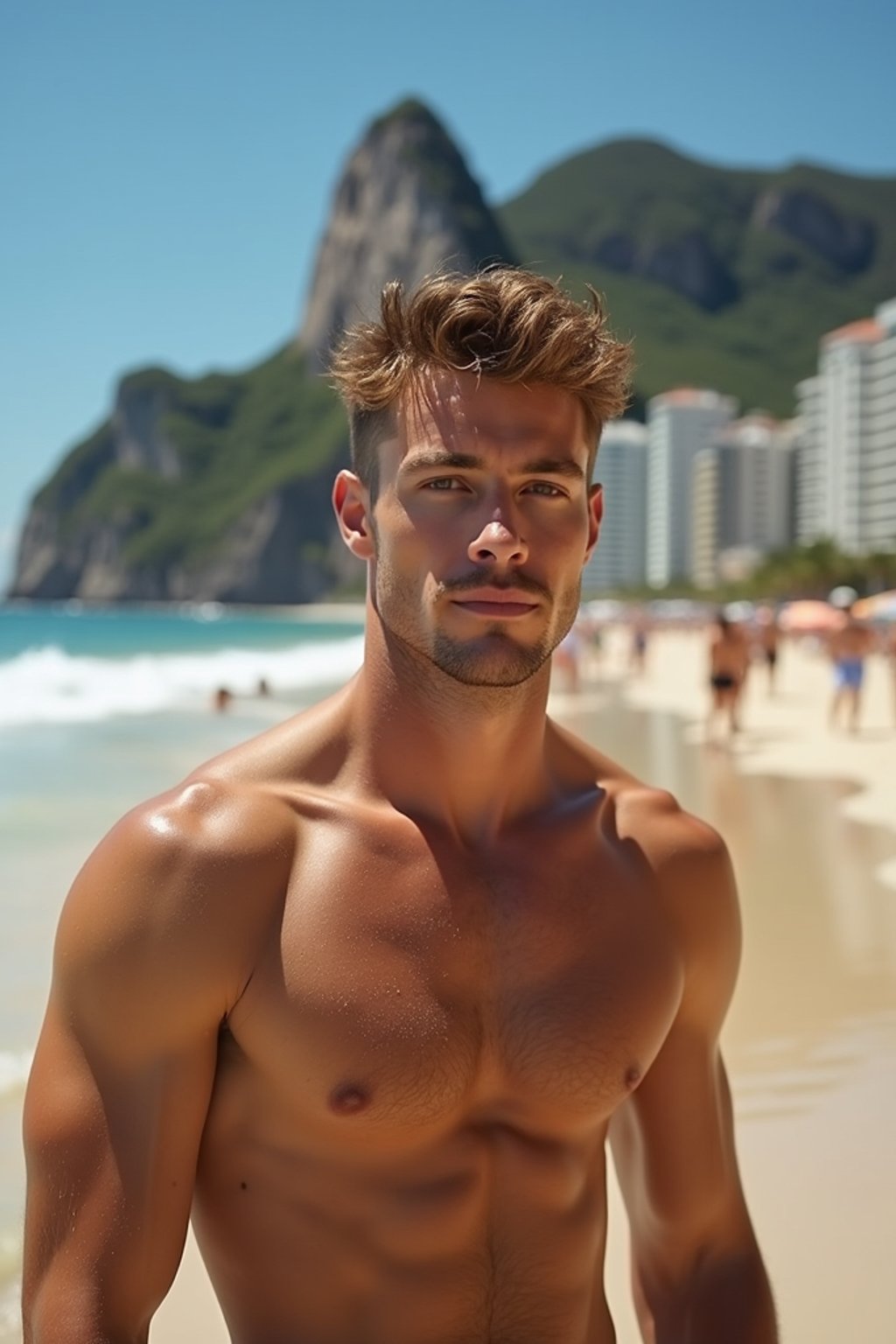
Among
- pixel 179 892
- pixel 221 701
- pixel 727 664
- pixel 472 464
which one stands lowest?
pixel 221 701

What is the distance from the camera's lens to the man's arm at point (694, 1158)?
73.7 inches

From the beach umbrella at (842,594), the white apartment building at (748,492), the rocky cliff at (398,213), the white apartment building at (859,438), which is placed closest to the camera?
the beach umbrella at (842,594)

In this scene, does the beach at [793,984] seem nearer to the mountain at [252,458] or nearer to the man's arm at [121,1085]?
the man's arm at [121,1085]

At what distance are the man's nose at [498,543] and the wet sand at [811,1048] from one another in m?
2.04

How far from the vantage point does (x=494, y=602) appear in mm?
1673

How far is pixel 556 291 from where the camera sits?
1790mm

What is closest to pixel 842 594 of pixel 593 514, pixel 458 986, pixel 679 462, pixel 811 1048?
pixel 811 1048

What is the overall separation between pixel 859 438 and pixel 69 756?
9355 cm

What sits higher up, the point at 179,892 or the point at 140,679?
the point at 179,892

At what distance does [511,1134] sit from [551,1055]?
13cm

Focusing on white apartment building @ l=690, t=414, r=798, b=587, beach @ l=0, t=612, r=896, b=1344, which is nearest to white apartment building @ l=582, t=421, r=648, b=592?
white apartment building @ l=690, t=414, r=798, b=587

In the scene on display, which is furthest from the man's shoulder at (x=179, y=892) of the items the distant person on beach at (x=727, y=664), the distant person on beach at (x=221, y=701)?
the distant person on beach at (x=221, y=701)

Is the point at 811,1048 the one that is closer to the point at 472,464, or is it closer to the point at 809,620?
the point at 472,464

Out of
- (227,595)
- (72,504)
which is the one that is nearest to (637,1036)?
(227,595)
